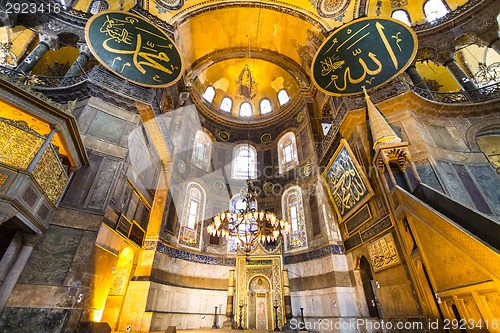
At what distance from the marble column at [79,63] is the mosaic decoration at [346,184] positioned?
903 centimetres

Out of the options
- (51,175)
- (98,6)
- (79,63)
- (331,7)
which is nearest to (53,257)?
(51,175)

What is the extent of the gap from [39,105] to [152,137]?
177 inches

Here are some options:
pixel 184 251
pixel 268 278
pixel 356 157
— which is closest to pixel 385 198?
pixel 356 157

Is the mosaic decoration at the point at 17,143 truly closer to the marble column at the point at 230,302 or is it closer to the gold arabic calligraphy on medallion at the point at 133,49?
the gold arabic calligraphy on medallion at the point at 133,49

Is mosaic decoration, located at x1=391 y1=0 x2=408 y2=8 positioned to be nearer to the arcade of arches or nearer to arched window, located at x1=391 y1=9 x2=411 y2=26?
the arcade of arches

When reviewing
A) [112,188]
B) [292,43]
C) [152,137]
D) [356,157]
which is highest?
[292,43]

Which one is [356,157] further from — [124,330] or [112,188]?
[124,330]

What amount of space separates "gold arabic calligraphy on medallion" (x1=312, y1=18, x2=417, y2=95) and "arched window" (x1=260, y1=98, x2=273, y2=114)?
17.3ft

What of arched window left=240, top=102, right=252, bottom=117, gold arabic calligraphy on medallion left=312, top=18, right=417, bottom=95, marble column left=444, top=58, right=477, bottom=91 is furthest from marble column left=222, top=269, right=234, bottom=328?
marble column left=444, top=58, right=477, bottom=91

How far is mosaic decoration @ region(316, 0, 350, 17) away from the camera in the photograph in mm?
10878

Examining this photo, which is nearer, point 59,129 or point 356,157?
point 59,129

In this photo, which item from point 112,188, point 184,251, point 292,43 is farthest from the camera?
point 292,43

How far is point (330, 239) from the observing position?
8016mm

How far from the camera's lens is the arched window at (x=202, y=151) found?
1162cm
